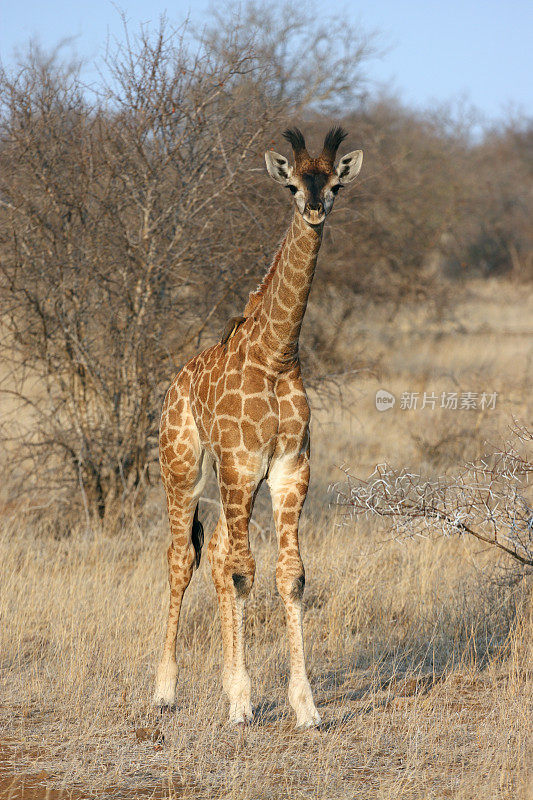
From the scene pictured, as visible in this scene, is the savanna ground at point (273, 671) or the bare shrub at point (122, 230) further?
the bare shrub at point (122, 230)

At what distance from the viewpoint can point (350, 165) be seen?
173 inches

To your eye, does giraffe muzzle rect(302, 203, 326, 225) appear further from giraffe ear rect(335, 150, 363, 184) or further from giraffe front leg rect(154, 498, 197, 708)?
giraffe front leg rect(154, 498, 197, 708)

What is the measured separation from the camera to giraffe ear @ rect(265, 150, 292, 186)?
4227mm

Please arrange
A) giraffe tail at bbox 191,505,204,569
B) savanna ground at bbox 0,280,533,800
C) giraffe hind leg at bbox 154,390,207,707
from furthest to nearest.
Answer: giraffe tail at bbox 191,505,204,569 → giraffe hind leg at bbox 154,390,207,707 → savanna ground at bbox 0,280,533,800

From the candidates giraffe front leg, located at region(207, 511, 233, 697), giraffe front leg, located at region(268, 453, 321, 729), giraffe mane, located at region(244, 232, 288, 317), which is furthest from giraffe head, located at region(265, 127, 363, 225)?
giraffe front leg, located at region(207, 511, 233, 697)

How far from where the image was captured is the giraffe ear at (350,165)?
4320 mm

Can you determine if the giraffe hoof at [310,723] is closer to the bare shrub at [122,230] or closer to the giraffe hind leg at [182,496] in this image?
the giraffe hind leg at [182,496]

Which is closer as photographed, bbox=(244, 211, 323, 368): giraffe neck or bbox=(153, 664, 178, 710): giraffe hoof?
bbox=(244, 211, 323, 368): giraffe neck

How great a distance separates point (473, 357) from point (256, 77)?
7.42 m

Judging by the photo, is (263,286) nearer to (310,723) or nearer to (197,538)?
(197,538)

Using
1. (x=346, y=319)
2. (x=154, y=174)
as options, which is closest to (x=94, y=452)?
(x=154, y=174)

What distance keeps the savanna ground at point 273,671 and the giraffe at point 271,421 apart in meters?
0.32

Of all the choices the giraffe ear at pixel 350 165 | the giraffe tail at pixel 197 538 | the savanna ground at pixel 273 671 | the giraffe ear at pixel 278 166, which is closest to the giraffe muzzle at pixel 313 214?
the giraffe ear at pixel 278 166

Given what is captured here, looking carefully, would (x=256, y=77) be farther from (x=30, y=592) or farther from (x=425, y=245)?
(x=425, y=245)
